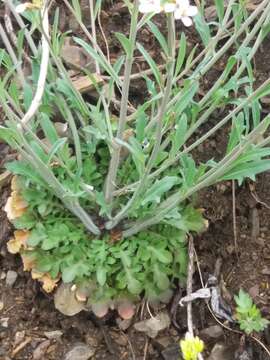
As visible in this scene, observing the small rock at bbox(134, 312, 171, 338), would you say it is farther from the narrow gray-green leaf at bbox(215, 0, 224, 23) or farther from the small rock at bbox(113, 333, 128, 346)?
the narrow gray-green leaf at bbox(215, 0, 224, 23)

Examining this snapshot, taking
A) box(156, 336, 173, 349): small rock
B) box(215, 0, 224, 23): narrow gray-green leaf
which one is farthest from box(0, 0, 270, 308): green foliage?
box(156, 336, 173, 349): small rock

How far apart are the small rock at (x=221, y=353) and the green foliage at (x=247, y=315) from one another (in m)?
0.08

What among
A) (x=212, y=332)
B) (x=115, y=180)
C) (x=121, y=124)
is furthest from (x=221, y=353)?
(x=121, y=124)

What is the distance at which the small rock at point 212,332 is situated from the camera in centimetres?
168

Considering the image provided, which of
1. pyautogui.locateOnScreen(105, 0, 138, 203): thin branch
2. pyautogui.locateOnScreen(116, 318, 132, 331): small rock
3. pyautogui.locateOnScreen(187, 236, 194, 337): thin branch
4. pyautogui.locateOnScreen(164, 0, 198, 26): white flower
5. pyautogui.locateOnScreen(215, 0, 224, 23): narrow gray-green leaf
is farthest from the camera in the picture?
A: pyautogui.locateOnScreen(116, 318, 132, 331): small rock

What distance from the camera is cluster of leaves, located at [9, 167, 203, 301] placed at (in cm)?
165

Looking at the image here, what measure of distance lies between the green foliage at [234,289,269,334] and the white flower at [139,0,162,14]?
82cm

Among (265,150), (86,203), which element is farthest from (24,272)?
(265,150)

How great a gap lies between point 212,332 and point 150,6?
0.95m

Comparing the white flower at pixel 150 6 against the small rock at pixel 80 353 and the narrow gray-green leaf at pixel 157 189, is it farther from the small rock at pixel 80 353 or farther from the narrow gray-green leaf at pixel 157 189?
the small rock at pixel 80 353

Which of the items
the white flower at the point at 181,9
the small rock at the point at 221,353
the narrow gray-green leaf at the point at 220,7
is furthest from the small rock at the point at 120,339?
the white flower at the point at 181,9

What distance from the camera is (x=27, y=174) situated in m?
1.64

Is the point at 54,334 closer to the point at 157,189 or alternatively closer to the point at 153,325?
the point at 153,325

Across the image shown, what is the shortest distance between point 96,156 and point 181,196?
367 mm
